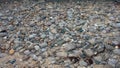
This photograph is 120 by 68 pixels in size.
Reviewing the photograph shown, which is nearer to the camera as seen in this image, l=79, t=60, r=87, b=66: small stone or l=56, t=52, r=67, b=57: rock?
l=79, t=60, r=87, b=66: small stone

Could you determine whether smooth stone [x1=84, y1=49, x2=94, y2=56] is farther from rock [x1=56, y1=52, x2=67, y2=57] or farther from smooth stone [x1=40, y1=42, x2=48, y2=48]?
smooth stone [x1=40, y1=42, x2=48, y2=48]

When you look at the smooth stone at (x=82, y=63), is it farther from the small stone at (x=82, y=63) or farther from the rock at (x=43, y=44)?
the rock at (x=43, y=44)

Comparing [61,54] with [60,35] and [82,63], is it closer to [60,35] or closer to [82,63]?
[82,63]

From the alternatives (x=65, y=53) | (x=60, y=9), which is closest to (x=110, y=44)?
(x=65, y=53)

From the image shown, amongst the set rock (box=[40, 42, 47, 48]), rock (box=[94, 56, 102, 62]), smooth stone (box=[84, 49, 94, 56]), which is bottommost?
rock (box=[94, 56, 102, 62])

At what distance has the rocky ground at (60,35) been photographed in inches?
135

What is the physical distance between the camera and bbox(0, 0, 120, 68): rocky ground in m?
3.43

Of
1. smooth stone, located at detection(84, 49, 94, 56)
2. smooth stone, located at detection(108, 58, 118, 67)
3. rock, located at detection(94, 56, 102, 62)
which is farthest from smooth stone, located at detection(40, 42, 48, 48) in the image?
smooth stone, located at detection(108, 58, 118, 67)

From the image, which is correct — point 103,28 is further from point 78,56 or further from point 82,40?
point 78,56

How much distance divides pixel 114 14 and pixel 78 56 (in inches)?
68.6

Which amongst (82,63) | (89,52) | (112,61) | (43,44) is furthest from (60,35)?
(112,61)

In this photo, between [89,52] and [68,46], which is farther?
[68,46]

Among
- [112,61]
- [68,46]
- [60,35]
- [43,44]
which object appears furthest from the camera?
[60,35]

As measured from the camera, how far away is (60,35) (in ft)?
13.4
